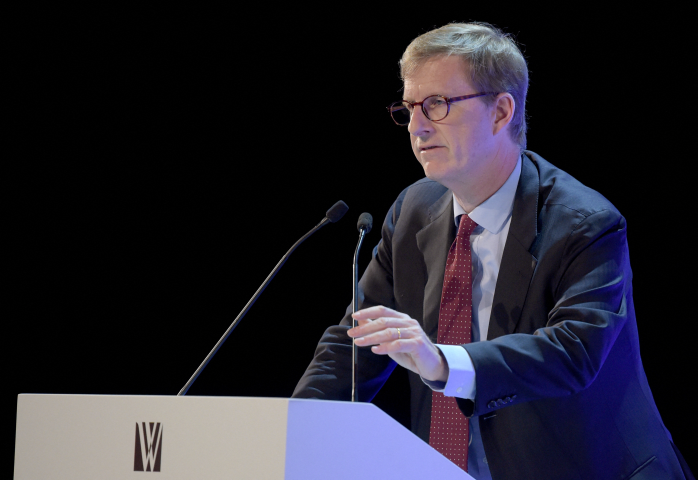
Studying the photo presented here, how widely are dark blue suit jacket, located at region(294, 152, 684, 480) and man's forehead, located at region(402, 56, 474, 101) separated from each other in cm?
38

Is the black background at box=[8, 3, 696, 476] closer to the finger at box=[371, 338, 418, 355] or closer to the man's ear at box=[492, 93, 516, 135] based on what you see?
the man's ear at box=[492, 93, 516, 135]

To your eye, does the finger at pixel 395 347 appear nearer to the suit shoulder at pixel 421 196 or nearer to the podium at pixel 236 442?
the podium at pixel 236 442

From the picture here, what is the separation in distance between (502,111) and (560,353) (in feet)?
3.10

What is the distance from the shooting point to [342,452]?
4.13 ft

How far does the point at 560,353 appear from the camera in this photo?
1827mm

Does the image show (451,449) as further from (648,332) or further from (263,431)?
(648,332)

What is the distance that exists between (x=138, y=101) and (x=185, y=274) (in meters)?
1.02

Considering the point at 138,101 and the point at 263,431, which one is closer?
the point at 263,431

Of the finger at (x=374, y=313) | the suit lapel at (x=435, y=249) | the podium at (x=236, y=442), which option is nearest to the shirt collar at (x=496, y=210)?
the suit lapel at (x=435, y=249)

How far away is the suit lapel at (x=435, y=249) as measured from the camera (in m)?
2.29

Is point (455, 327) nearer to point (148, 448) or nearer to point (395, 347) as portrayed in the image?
point (395, 347)

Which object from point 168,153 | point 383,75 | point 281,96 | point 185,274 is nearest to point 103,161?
point 168,153

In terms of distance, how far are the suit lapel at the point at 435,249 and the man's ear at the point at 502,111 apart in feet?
0.96

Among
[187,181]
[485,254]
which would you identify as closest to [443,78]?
[485,254]
